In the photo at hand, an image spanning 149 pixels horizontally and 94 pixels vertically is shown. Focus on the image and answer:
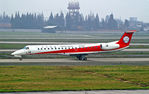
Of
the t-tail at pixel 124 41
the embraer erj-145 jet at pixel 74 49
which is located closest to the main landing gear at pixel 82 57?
the embraer erj-145 jet at pixel 74 49

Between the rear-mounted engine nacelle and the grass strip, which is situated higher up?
the rear-mounted engine nacelle

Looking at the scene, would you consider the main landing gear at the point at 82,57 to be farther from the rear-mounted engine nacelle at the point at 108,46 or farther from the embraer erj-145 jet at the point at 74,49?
the rear-mounted engine nacelle at the point at 108,46

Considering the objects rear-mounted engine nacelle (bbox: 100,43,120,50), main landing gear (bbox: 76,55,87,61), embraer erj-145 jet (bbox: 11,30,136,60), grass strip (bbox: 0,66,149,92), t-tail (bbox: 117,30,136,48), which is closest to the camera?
grass strip (bbox: 0,66,149,92)

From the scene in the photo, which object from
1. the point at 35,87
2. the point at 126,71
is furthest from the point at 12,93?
the point at 126,71

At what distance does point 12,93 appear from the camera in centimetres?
2628

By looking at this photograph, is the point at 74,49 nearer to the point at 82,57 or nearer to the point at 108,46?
the point at 82,57

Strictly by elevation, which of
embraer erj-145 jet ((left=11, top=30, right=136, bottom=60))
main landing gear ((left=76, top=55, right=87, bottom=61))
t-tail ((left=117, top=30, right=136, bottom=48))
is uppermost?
t-tail ((left=117, top=30, right=136, bottom=48))

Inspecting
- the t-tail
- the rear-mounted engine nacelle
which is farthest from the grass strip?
the t-tail

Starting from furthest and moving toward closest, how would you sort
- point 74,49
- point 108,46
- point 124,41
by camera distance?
point 124,41 < point 108,46 < point 74,49

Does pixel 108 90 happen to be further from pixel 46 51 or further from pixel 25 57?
pixel 25 57

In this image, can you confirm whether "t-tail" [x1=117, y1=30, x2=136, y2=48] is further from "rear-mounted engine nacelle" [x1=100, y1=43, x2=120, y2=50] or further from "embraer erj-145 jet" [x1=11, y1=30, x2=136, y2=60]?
"rear-mounted engine nacelle" [x1=100, y1=43, x2=120, y2=50]

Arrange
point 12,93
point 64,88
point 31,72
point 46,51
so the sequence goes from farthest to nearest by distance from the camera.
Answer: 1. point 46,51
2. point 31,72
3. point 64,88
4. point 12,93

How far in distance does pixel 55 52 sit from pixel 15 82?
2193 cm

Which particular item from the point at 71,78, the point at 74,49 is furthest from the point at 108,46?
the point at 71,78
